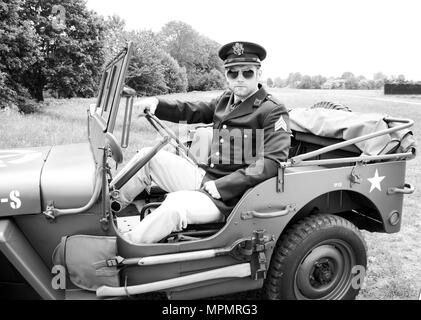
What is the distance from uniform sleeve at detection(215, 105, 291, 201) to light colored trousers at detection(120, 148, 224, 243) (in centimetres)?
15

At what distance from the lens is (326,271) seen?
113 inches

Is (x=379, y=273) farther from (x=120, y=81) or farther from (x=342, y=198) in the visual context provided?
(x=120, y=81)

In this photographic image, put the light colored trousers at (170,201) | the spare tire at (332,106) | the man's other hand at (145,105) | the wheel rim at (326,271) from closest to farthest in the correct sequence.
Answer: the light colored trousers at (170,201)
the wheel rim at (326,271)
the man's other hand at (145,105)
the spare tire at (332,106)

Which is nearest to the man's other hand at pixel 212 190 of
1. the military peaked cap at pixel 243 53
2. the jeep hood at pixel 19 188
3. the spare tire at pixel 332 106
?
the military peaked cap at pixel 243 53

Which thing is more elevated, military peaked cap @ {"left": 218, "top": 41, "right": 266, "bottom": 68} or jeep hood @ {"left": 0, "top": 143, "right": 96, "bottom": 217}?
military peaked cap @ {"left": 218, "top": 41, "right": 266, "bottom": 68}

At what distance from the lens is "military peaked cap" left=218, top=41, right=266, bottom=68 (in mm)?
2779

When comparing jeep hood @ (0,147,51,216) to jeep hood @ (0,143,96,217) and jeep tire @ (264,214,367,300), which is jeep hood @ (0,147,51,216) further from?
jeep tire @ (264,214,367,300)

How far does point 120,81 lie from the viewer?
2207mm

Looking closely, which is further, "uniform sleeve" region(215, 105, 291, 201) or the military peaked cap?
the military peaked cap

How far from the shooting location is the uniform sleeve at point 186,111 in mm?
3293

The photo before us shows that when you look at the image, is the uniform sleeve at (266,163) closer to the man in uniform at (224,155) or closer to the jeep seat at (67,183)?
the man in uniform at (224,155)

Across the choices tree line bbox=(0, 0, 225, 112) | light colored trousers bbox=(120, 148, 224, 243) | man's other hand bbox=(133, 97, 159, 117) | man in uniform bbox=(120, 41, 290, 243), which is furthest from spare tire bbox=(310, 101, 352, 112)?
tree line bbox=(0, 0, 225, 112)

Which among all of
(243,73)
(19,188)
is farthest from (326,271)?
(19,188)
